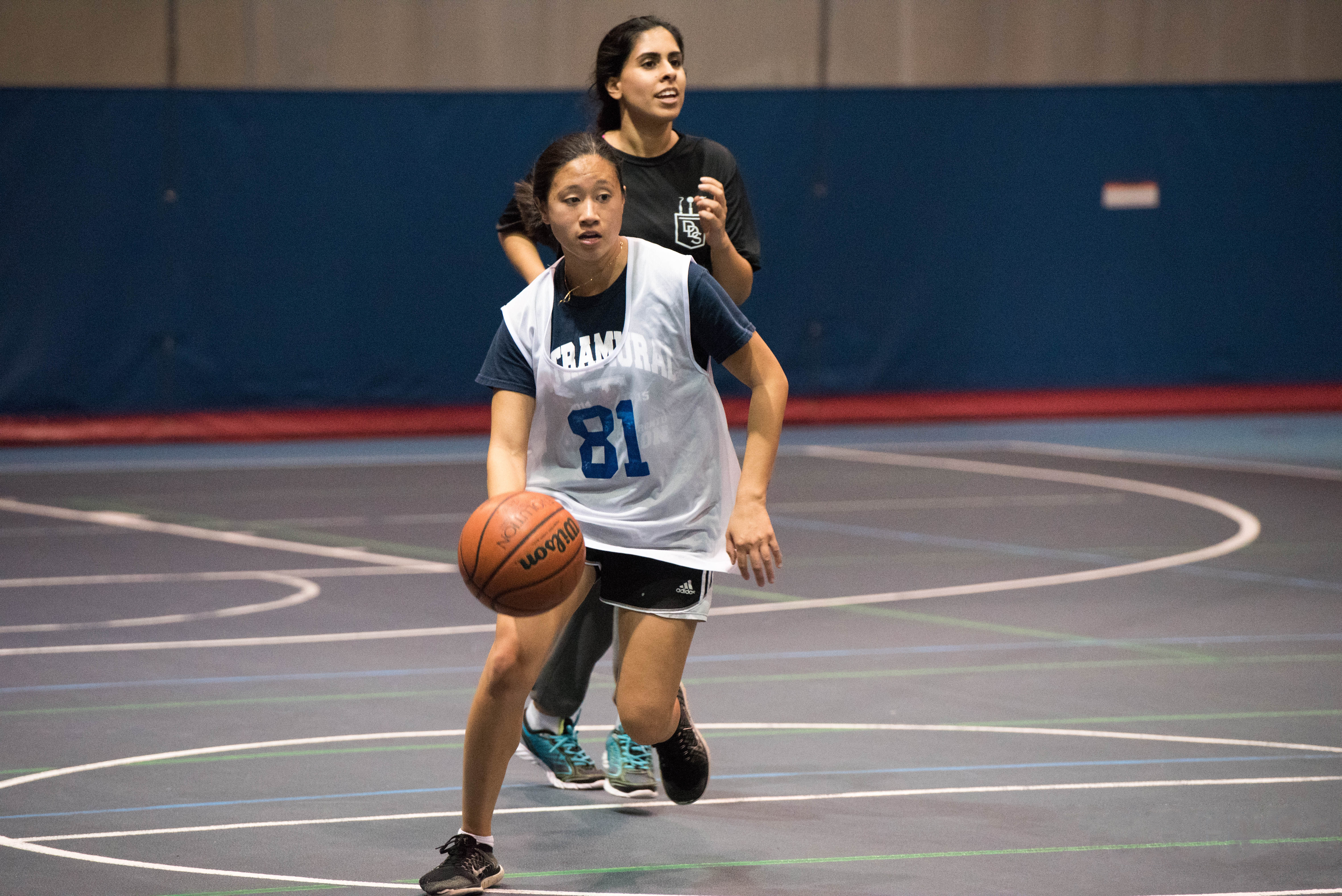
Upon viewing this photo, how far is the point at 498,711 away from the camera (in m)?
3.92

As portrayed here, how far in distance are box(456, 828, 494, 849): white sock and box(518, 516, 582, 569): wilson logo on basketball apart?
0.60 metres

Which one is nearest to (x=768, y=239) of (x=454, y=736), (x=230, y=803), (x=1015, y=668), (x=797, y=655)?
(x=797, y=655)

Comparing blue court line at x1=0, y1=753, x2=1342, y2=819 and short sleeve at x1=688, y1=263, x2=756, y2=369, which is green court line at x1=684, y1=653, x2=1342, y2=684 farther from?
short sleeve at x1=688, y1=263, x2=756, y2=369

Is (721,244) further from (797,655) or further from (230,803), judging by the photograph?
(797,655)

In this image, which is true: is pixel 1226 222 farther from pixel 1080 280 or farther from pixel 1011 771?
pixel 1011 771

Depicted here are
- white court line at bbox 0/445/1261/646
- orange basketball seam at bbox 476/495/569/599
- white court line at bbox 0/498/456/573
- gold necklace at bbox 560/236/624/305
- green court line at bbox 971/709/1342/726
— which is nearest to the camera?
orange basketball seam at bbox 476/495/569/599

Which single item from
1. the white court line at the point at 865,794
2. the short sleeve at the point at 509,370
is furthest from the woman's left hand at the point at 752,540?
the white court line at the point at 865,794

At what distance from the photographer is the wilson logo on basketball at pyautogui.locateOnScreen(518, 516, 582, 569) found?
3.83m

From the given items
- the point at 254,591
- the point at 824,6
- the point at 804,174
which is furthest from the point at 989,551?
the point at 824,6

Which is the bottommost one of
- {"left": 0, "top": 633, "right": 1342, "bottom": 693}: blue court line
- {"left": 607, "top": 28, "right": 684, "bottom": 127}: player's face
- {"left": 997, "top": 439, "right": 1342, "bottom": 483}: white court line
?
{"left": 997, "top": 439, "right": 1342, "bottom": 483}: white court line

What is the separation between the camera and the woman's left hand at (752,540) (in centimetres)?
400

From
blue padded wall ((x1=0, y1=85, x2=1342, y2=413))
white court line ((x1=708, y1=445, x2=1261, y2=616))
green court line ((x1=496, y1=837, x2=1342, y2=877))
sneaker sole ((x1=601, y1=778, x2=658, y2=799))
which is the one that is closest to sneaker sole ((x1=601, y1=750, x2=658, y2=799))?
sneaker sole ((x1=601, y1=778, x2=658, y2=799))

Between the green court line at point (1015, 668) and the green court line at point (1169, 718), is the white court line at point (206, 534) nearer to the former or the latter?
the green court line at point (1015, 668)

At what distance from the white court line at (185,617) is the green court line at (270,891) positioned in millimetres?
3104
